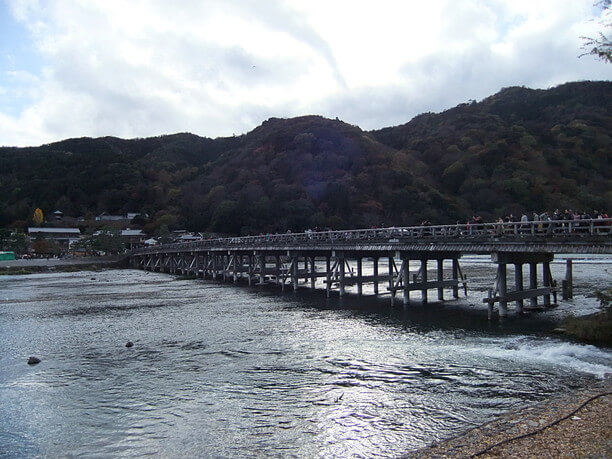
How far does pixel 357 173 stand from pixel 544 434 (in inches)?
4144

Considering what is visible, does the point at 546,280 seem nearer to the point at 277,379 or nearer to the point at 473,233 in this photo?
the point at 473,233

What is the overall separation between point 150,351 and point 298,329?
6.66m

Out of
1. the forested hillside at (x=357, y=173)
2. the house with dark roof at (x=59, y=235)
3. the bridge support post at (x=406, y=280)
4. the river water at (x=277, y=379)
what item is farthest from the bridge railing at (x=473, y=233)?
the house with dark roof at (x=59, y=235)

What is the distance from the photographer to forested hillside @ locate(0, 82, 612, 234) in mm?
95000

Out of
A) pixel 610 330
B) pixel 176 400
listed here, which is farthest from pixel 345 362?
pixel 610 330

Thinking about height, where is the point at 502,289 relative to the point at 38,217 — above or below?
below

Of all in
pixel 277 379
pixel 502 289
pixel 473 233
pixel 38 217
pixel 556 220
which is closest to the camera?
pixel 277 379

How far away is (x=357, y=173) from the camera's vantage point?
113 meters

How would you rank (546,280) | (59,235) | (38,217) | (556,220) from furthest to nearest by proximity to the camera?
(38,217), (59,235), (546,280), (556,220)

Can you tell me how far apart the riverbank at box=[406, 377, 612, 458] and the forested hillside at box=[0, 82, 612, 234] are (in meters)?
81.7

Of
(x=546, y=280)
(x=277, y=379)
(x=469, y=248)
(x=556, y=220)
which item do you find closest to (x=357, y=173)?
(x=546, y=280)

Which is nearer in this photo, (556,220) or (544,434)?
(544,434)

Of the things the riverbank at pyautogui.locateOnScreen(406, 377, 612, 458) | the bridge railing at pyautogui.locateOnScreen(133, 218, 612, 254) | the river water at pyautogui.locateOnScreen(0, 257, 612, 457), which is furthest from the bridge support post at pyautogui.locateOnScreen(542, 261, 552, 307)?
the riverbank at pyautogui.locateOnScreen(406, 377, 612, 458)

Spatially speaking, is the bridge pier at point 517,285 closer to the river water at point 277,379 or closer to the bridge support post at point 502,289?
the bridge support post at point 502,289
